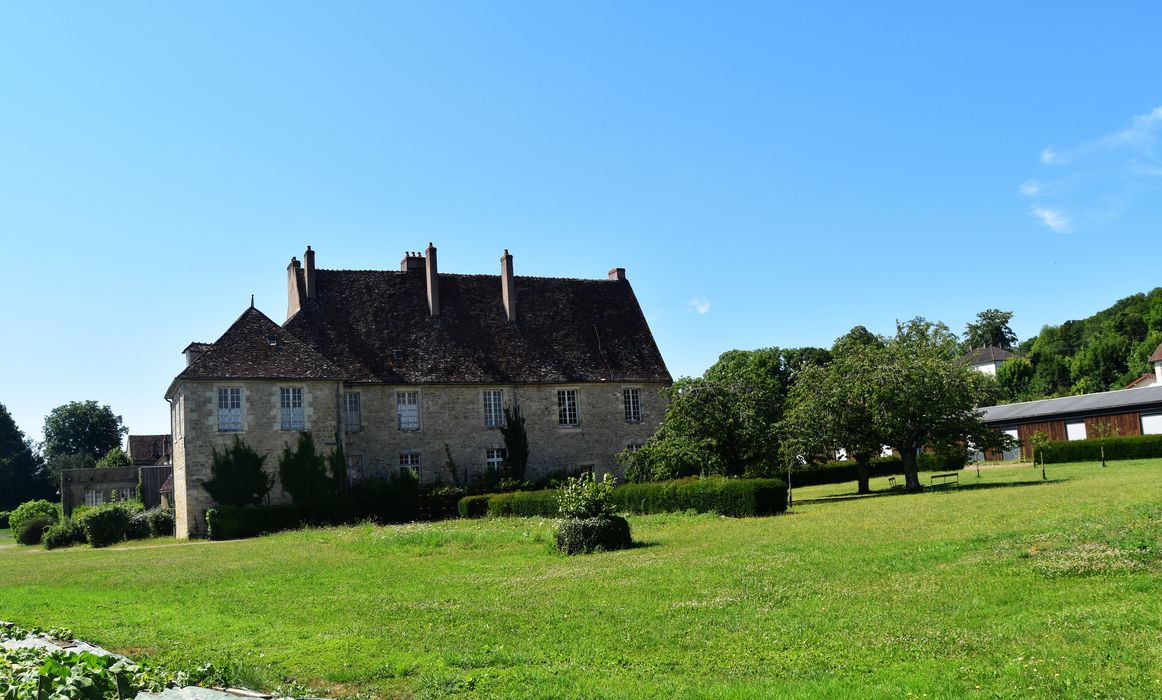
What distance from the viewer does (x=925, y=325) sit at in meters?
52.1

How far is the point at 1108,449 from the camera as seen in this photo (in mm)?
38688

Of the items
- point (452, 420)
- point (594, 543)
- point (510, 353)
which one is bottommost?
point (594, 543)

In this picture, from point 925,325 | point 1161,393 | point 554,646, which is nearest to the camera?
point 554,646

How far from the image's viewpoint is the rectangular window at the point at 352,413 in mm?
33000

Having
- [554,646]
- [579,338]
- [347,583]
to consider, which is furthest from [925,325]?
[554,646]

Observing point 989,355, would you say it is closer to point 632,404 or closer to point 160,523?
point 632,404

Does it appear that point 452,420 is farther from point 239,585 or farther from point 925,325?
point 925,325

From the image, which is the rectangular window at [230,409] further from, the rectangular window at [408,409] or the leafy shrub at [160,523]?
the rectangular window at [408,409]

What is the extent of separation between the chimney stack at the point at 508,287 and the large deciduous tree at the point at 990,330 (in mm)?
83857

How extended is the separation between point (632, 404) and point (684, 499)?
12.8 metres

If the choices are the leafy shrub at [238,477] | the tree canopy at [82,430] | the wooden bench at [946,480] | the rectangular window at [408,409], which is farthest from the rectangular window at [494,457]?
the tree canopy at [82,430]

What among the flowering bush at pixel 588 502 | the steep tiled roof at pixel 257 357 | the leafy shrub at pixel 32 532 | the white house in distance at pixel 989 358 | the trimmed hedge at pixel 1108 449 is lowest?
the leafy shrub at pixel 32 532

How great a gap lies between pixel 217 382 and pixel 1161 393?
134ft

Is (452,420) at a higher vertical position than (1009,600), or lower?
higher
